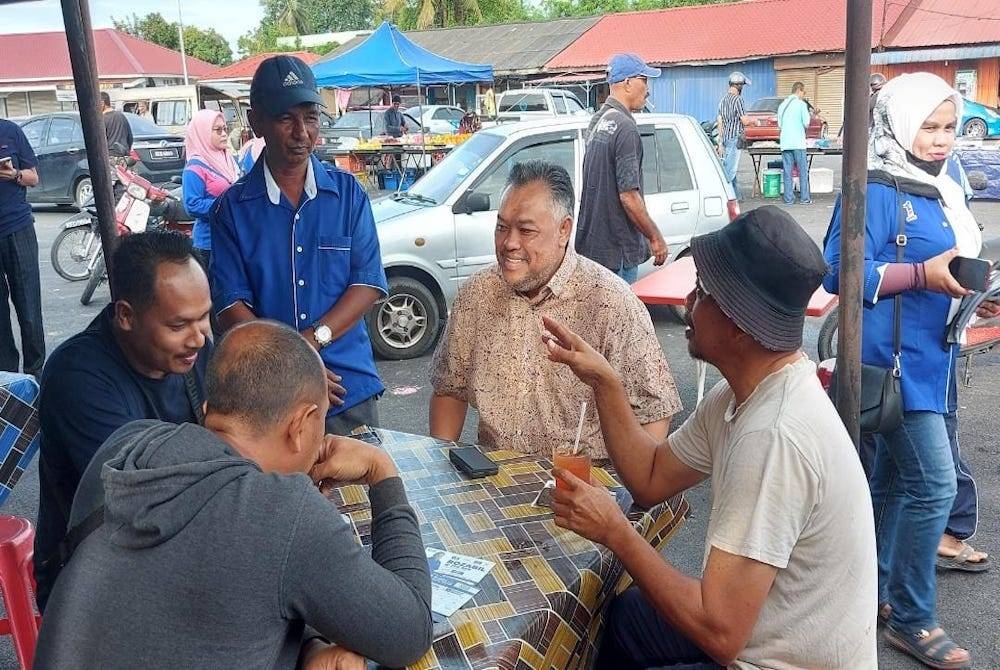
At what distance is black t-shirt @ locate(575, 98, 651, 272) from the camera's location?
16.8 feet

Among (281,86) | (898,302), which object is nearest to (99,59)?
(281,86)

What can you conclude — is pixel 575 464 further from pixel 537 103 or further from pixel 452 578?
pixel 537 103

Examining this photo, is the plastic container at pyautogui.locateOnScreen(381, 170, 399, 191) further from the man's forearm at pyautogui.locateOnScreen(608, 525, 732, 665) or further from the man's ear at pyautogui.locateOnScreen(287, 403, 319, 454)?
the man's ear at pyautogui.locateOnScreen(287, 403, 319, 454)

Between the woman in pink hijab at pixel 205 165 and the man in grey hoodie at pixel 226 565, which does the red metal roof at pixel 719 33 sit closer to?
the woman in pink hijab at pixel 205 165

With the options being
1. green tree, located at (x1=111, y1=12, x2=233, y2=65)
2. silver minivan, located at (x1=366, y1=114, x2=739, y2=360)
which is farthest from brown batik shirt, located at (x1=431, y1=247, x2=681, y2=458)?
green tree, located at (x1=111, y1=12, x2=233, y2=65)

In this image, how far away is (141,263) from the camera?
2131 millimetres

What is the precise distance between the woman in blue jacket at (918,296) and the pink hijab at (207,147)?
503 centimetres

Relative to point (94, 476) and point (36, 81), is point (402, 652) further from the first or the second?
point (36, 81)

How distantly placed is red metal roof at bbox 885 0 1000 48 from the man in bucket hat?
85.9ft

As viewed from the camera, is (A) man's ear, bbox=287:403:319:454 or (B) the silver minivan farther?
(B) the silver minivan

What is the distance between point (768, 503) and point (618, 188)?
3.71 m

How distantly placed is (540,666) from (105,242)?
2437mm

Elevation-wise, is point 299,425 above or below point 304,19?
below

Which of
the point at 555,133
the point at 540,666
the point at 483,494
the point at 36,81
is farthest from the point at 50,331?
the point at 36,81
